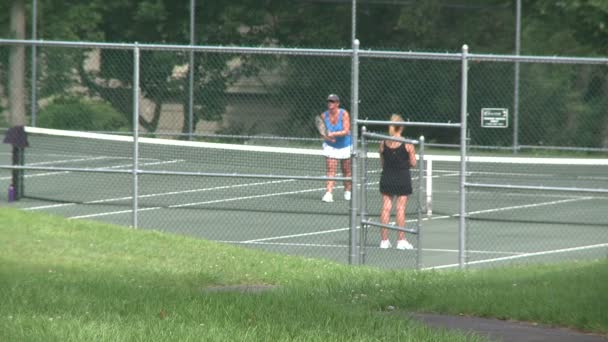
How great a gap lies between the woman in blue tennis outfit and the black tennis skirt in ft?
3.47

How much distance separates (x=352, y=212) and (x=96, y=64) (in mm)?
9968

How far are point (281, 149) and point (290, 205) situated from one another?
105cm

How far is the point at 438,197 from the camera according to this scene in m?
21.7

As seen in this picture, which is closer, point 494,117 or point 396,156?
point 494,117

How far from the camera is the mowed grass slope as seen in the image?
8.56 metres

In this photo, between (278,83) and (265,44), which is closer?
(278,83)

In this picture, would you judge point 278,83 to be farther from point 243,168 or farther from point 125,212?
Answer: point 125,212

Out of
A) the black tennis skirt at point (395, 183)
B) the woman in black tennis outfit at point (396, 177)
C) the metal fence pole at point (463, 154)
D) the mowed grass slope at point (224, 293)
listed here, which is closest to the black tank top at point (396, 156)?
the woman in black tennis outfit at point (396, 177)

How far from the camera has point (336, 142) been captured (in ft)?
57.7

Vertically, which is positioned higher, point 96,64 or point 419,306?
point 96,64

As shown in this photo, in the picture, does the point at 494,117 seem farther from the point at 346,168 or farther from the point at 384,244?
the point at 346,168

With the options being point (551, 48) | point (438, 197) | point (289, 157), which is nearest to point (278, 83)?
point (289, 157)

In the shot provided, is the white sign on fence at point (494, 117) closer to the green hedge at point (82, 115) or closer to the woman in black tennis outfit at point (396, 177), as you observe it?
the woman in black tennis outfit at point (396, 177)

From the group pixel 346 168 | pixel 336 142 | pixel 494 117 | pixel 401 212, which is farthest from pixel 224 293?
pixel 336 142
